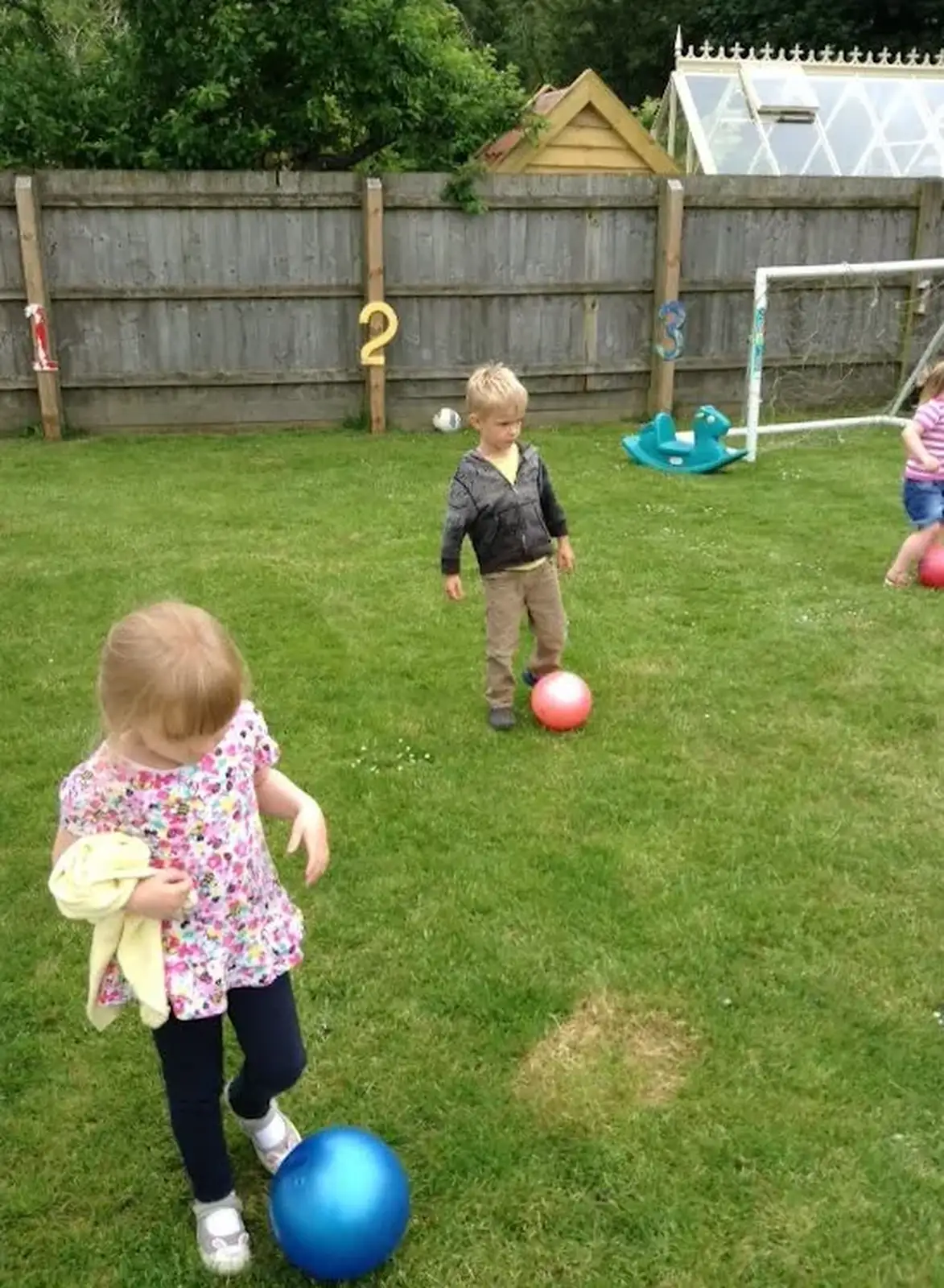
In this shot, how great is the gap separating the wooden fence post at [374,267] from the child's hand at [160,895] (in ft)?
34.4

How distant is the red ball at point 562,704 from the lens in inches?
209

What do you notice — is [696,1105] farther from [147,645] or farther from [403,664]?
[403,664]

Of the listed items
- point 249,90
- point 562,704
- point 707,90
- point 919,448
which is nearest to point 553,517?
point 562,704

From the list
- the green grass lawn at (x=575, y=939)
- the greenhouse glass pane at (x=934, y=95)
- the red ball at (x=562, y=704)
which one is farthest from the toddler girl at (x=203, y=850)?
the greenhouse glass pane at (x=934, y=95)

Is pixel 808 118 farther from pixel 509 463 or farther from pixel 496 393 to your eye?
pixel 496 393

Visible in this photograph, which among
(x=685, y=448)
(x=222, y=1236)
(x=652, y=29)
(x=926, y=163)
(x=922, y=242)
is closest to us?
(x=222, y=1236)

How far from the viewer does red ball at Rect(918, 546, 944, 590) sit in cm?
714

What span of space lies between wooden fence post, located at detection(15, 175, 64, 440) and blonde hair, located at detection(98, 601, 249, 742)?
10181mm

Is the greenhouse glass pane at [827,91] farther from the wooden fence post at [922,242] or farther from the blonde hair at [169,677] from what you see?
the blonde hair at [169,677]

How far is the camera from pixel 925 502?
7.10 m

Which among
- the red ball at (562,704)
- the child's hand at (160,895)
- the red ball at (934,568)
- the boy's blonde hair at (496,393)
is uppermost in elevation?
the boy's blonde hair at (496,393)

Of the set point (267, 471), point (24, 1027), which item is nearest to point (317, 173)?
point (267, 471)

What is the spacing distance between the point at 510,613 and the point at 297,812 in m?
2.81

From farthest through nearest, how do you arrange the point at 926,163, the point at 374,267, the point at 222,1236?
A: the point at 926,163 → the point at 374,267 → the point at 222,1236
